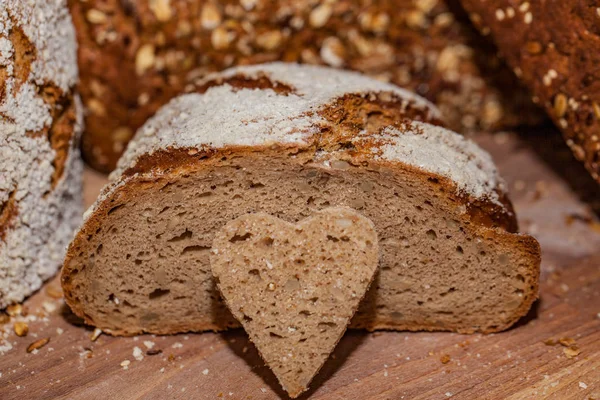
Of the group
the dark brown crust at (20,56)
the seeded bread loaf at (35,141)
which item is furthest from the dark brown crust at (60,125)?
the dark brown crust at (20,56)

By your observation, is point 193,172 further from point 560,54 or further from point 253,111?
point 560,54

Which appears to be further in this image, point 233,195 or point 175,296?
point 175,296

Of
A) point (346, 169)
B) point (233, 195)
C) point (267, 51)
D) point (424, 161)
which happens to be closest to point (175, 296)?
point (233, 195)

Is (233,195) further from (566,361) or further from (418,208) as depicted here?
(566,361)

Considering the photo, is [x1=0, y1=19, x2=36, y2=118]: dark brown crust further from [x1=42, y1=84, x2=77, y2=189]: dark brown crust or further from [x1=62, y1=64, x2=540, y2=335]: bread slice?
[x1=62, y1=64, x2=540, y2=335]: bread slice

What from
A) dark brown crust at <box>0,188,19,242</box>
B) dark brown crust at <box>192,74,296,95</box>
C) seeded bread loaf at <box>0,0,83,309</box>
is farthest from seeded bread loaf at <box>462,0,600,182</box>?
dark brown crust at <box>0,188,19,242</box>

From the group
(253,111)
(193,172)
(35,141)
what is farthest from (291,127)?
(35,141)
